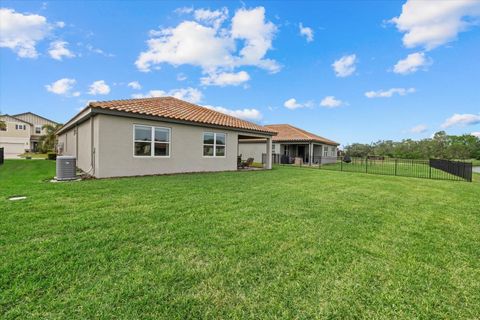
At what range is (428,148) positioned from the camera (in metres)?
51.9

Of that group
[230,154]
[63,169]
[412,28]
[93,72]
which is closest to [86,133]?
[63,169]

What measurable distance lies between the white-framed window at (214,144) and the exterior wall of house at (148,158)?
0.22m

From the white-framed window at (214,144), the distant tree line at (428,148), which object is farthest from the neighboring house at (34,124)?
the distant tree line at (428,148)

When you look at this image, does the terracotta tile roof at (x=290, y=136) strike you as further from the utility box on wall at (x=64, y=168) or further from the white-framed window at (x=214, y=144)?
the utility box on wall at (x=64, y=168)

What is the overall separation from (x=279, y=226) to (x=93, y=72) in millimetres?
21971

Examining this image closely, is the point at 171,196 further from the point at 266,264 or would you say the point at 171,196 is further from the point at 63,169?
the point at 63,169

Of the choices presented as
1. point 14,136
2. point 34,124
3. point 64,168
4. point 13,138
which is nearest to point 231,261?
point 64,168

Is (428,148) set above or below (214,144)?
above

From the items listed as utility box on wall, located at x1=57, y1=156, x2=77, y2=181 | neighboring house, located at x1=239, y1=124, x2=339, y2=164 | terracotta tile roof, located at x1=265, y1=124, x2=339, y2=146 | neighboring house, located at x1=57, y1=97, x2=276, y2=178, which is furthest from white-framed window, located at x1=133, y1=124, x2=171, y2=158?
terracotta tile roof, located at x1=265, y1=124, x2=339, y2=146

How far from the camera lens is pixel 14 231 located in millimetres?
3664

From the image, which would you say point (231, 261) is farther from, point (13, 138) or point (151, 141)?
point (13, 138)

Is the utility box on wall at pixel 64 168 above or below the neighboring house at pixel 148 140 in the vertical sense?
below

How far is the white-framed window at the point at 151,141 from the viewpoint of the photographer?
34.8 ft

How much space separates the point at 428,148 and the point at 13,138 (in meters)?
79.6
